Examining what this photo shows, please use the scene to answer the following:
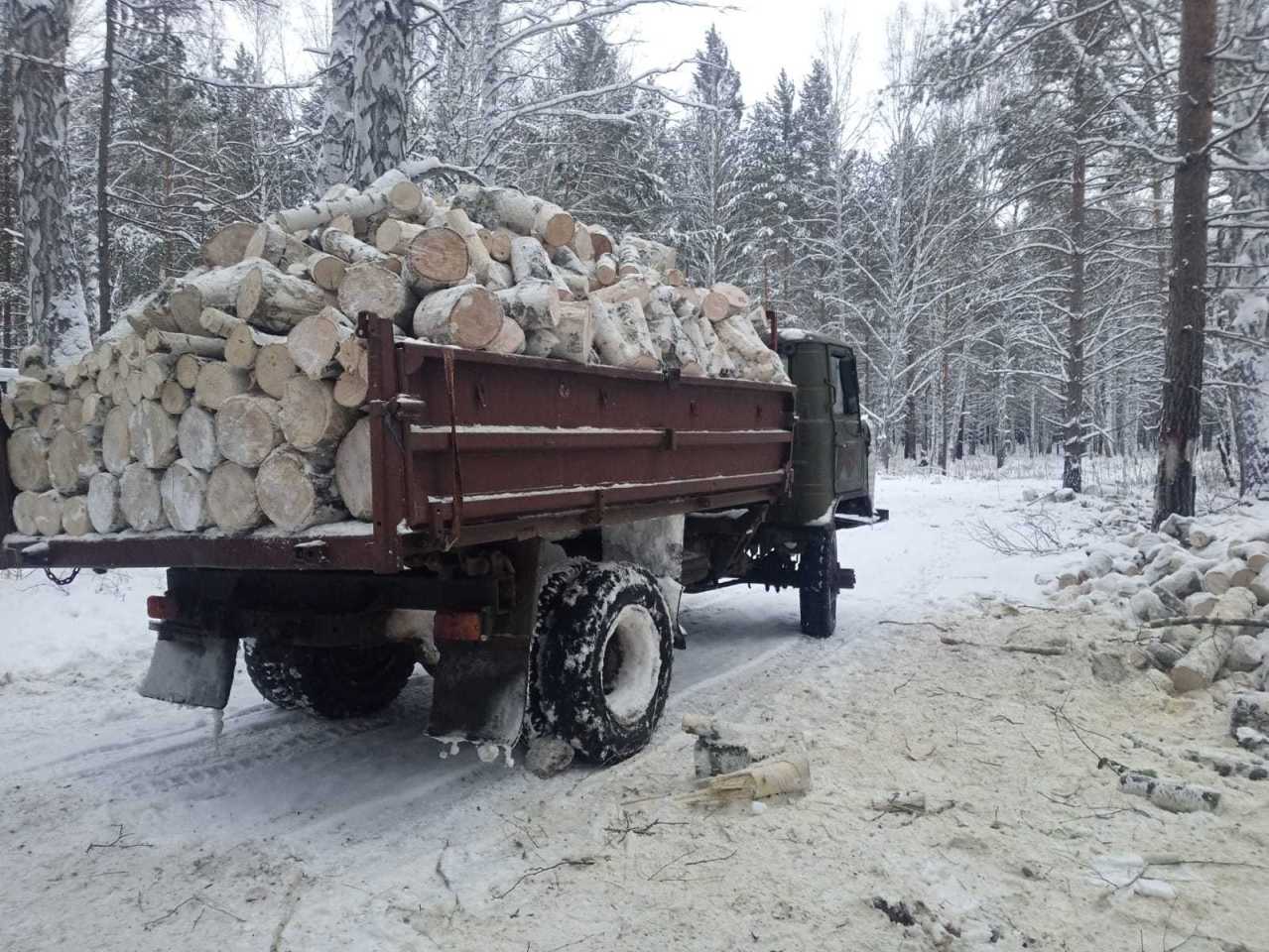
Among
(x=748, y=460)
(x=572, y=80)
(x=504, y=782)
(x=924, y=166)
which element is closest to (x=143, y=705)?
(x=504, y=782)

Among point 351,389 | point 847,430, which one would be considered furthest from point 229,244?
point 847,430

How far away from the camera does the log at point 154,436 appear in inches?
142

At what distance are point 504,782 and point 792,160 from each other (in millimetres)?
29357

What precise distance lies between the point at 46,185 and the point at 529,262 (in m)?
7.27

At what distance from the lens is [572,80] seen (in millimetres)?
17547

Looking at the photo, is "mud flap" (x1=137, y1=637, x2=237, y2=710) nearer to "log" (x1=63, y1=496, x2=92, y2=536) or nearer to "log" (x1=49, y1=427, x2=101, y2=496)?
"log" (x1=63, y1=496, x2=92, y2=536)

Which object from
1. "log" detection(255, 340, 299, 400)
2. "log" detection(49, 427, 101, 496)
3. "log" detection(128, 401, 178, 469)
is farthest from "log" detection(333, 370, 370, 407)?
"log" detection(49, 427, 101, 496)

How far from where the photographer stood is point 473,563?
3.77m

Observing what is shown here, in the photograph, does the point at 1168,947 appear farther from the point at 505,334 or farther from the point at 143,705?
the point at 143,705

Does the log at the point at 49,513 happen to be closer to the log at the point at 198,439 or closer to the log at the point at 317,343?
the log at the point at 198,439

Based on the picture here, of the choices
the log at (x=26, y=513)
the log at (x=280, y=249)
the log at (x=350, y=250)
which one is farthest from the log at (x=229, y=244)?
the log at (x=26, y=513)

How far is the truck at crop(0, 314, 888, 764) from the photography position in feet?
10.7

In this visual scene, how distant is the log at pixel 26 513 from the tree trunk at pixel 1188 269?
32.9ft

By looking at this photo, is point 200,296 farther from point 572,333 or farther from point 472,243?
point 572,333
